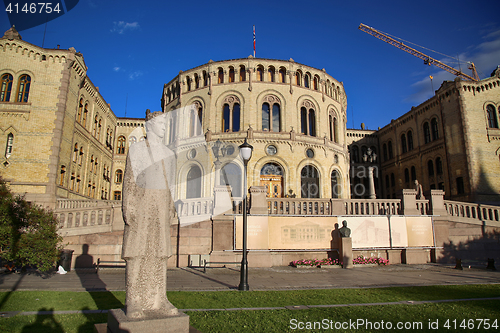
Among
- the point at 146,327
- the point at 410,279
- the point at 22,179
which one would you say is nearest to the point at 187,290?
the point at 146,327

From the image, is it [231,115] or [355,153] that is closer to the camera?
[231,115]

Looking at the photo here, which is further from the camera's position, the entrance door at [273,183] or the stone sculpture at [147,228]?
the entrance door at [273,183]

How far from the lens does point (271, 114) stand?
31000 millimetres

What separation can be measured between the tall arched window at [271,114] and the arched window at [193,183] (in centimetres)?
799

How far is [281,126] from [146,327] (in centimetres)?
2790

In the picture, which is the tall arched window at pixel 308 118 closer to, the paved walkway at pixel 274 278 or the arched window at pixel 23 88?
the paved walkway at pixel 274 278

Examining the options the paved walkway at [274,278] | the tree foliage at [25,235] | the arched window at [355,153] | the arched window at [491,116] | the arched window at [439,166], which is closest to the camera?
the paved walkway at [274,278]

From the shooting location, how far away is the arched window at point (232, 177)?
2914 centimetres

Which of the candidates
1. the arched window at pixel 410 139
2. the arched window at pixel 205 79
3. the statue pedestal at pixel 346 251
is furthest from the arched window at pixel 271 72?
the arched window at pixel 410 139

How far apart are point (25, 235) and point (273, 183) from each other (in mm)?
21124

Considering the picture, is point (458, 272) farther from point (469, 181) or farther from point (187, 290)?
point (469, 181)

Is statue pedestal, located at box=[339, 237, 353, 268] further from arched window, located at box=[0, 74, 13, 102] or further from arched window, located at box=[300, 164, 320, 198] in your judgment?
arched window, located at box=[0, 74, 13, 102]

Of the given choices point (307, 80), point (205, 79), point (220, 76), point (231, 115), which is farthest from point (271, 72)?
point (205, 79)

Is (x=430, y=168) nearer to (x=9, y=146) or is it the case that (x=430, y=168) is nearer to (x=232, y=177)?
(x=232, y=177)
